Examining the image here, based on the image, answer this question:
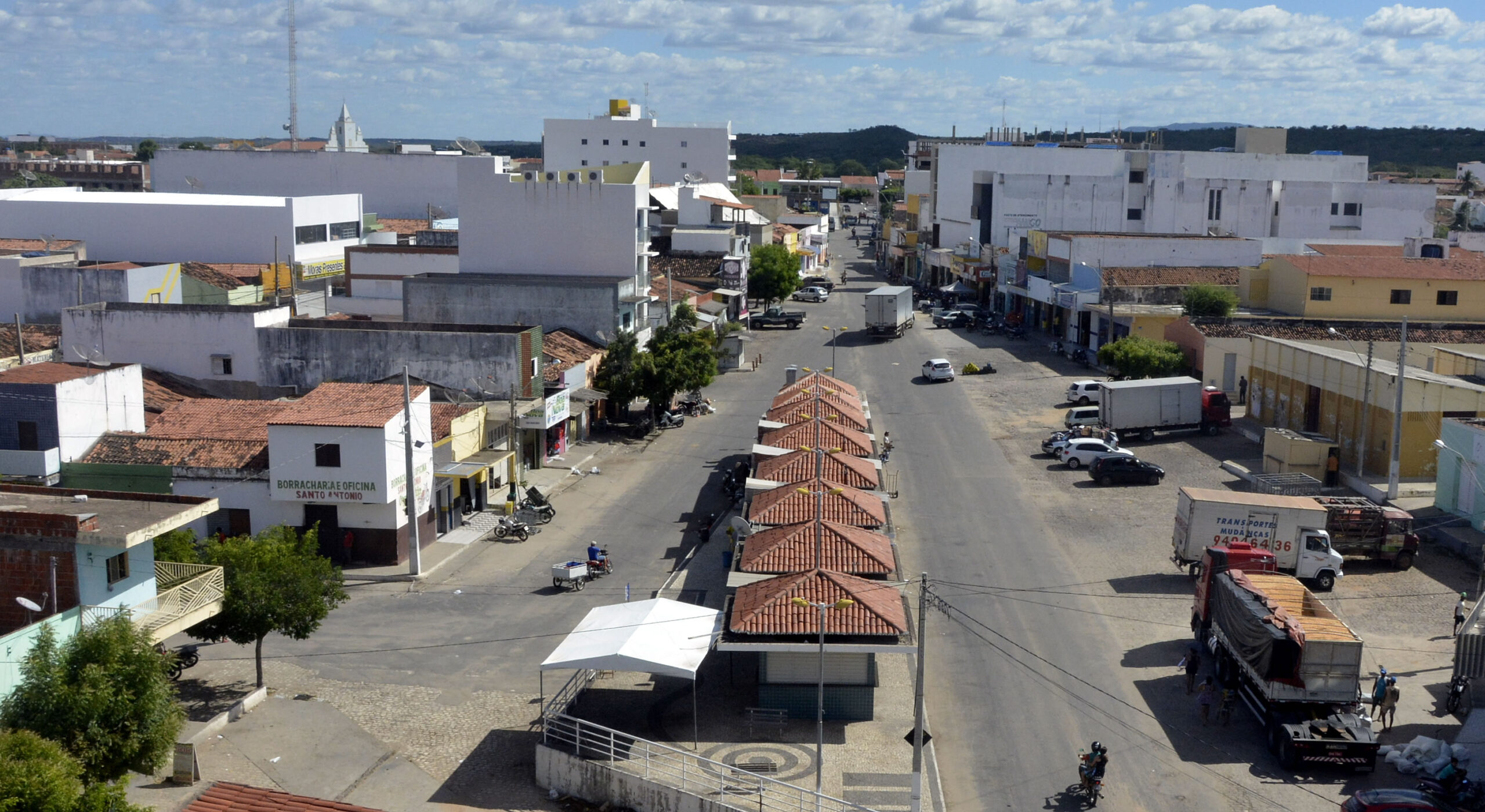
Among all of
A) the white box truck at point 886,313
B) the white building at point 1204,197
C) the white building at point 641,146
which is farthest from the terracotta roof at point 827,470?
the white building at point 641,146

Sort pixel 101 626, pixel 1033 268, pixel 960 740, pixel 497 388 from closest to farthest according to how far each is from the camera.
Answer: pixel 101 626 < pixel 960 740 < pixel 497 388 < pixel 1033 268

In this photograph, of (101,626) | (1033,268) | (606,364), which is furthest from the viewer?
(1033,268)

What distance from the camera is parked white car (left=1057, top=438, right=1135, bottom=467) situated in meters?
39.6

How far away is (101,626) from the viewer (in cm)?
1791

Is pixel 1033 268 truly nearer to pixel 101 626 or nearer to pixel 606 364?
pixel 606 364

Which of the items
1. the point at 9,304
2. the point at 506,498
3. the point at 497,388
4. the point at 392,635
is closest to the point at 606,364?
the point at 497,388

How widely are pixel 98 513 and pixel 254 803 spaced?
864 centimetres

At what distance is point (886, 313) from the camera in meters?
69.6

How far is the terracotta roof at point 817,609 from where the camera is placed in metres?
21.1

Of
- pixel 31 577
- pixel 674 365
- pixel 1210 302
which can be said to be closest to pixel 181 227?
pixel 674 365

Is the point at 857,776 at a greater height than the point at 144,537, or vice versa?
the point at 144,537

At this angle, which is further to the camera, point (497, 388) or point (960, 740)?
point (497, 388)

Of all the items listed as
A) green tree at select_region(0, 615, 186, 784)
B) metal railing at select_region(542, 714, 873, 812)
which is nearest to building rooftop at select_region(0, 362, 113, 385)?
green tree at select_region(0, 615, 186, 784)

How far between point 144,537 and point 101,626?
258 cm
